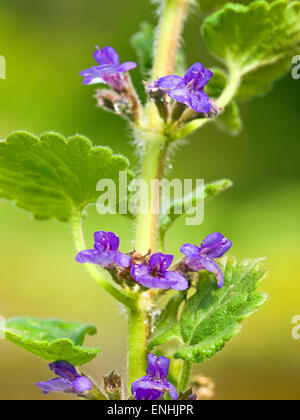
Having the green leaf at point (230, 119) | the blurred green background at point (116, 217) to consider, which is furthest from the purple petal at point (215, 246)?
the blurred green background at point (116, 217)

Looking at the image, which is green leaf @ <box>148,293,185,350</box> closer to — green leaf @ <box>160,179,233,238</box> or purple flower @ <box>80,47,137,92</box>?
green leaf @ <box>160,179,233,238</box>

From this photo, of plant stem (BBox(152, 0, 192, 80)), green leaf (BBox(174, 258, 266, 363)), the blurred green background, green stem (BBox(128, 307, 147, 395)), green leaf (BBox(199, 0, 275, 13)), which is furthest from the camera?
the blurred green background

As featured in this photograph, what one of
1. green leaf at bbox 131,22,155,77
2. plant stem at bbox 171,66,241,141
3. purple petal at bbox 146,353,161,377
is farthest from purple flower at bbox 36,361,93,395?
green leaf at bbox 131,22,155,77

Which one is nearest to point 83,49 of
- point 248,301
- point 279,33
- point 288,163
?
point 288,163

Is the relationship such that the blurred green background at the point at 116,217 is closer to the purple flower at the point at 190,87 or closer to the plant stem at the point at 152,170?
the plant stem at the point at 152,170

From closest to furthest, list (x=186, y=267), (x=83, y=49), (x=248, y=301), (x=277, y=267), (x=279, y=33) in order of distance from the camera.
Answer: (x=248, y=301) < (x=186, y=267) < (x=279, y=33) < (x=277, y=267) < (x=83, y=49)
